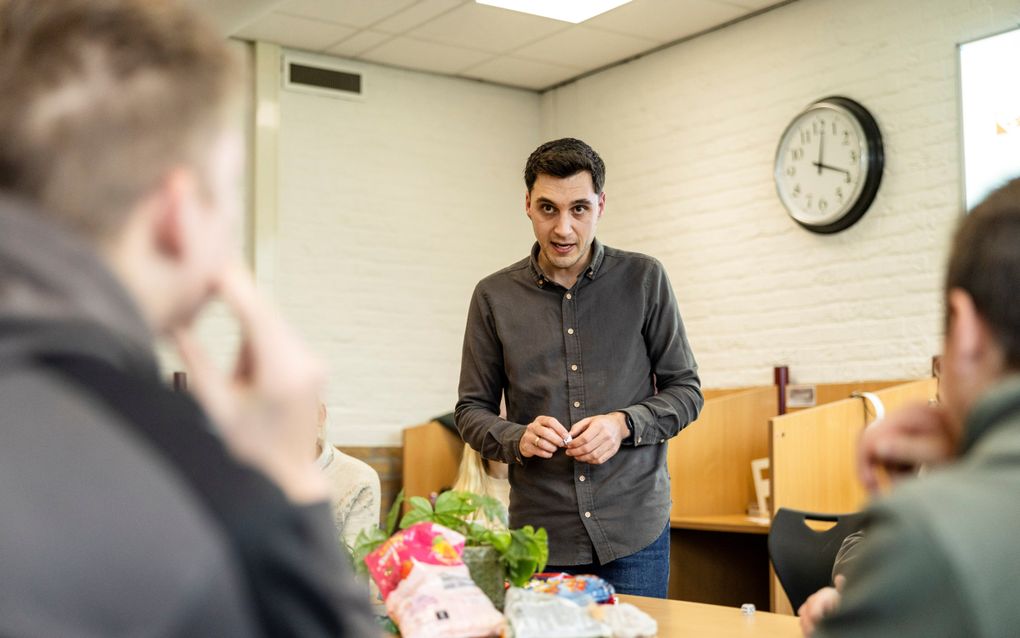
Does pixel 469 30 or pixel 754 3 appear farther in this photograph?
pixel 469 30

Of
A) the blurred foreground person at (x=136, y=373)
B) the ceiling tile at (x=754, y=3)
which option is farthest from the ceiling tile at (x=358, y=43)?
the blurred foreground person at (x=136, y=373)

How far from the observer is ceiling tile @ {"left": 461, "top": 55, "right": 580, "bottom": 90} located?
240 inches

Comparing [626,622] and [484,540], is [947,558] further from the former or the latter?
[484,540]

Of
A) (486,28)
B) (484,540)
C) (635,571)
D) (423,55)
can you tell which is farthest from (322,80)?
(484,540)

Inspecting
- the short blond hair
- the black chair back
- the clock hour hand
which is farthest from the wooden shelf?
the short blond hair

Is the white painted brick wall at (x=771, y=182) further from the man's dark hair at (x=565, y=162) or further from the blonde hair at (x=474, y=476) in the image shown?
the man's dark hair at (x=565, y=162)

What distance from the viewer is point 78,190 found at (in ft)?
2.12

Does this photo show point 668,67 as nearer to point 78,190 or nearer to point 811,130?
point 811,130

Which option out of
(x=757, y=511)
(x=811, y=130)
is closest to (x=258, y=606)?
(x=757, y=511)

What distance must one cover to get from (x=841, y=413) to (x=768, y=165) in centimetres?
143

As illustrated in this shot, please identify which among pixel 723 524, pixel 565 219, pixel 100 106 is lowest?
pixel 723 524

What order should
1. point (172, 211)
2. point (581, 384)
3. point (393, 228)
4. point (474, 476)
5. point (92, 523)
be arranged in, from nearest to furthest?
1. point (92, 523)
2. point (172, 211)
3. point (581, 384)
4. point (474, 476)
5. point (393, 228)

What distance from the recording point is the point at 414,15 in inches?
210

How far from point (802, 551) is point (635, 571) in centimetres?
66
